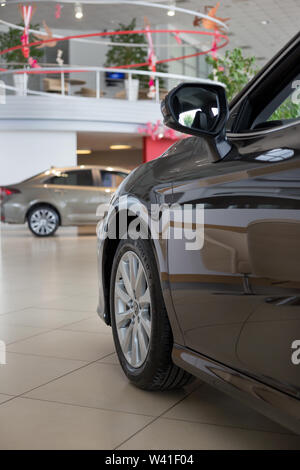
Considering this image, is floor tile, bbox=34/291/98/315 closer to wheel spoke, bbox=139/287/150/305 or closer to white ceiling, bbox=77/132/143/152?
wheel spoke, bbox=139/287/150/305

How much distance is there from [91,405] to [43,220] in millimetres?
12006

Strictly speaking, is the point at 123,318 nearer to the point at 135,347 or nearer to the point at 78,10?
the point at 135,347

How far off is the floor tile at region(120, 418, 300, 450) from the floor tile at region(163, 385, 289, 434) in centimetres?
6

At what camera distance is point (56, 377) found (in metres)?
3.18

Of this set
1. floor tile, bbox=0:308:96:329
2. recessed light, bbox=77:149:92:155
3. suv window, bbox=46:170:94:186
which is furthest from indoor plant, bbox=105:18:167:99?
floor tile, bbox=0:308:96:329

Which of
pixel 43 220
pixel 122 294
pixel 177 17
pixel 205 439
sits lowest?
pixel 205 439

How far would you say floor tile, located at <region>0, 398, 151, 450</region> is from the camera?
7.64ft

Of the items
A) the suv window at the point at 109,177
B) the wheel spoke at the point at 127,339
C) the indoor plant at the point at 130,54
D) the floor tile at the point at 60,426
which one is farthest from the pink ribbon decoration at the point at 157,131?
the floor tile at the point at 60,426

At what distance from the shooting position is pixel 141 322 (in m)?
2.84

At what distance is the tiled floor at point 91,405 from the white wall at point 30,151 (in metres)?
14.5

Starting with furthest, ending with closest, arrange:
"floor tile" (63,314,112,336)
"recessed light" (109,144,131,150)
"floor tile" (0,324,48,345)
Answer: "recessed light" (109,144,131,150), "floor tile" (63,314,112,336), "floor tile" (0,324,48,345)

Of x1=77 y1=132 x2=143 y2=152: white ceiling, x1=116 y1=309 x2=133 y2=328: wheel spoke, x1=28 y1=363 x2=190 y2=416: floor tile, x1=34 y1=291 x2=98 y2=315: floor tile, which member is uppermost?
x1=77 y1=132 x2=143 y2=152: white ceiling

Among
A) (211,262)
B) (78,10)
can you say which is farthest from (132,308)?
(78,10)

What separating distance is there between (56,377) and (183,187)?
4.31 feet
